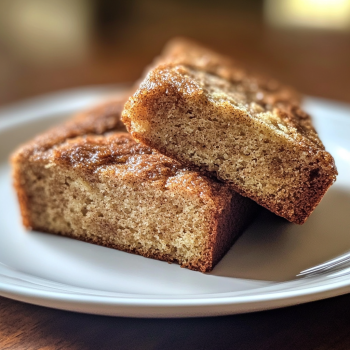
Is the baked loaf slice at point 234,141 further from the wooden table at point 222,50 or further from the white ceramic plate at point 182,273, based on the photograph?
the wooden table at point 222,50

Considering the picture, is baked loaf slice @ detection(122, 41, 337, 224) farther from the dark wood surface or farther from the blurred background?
the blurred background

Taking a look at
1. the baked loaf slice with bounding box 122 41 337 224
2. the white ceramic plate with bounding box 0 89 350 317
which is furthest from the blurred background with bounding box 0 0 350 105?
the baked loaf slice with bounding box 122 41 337 224

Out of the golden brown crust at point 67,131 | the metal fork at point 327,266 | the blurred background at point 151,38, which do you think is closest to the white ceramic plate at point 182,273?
the metal fork at point 327,266

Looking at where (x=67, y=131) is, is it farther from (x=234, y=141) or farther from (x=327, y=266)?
(x=327, y=266)

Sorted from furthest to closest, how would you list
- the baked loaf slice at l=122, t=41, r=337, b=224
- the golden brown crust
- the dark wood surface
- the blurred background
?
the blurred background
the golden brown crust
the baked loaf slice at l=122, t=41, r=337, b=224
the dark wood surface

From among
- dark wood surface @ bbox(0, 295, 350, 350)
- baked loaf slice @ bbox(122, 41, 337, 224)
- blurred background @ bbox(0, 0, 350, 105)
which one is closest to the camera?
Result: dark wood surface @ bbox(0, 295, 350, 350)

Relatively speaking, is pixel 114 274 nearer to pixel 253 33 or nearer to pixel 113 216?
pixel 113 216

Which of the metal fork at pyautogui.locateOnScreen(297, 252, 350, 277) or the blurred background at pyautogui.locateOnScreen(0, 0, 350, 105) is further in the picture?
the blurred background at pyautogui.locateOnScreen(0, 0, 350, 105)
